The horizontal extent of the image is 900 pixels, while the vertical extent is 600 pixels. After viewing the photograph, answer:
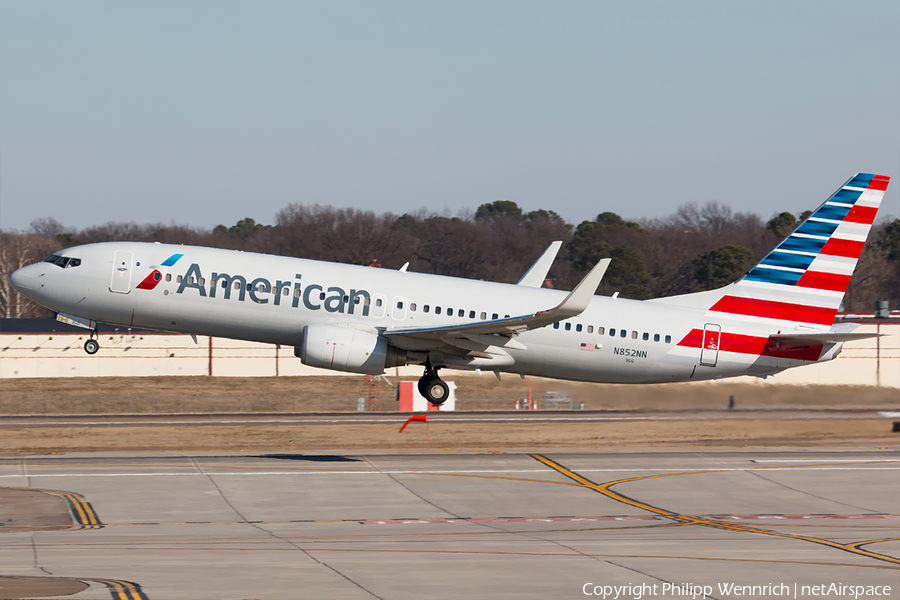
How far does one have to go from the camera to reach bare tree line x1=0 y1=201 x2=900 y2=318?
386 ft

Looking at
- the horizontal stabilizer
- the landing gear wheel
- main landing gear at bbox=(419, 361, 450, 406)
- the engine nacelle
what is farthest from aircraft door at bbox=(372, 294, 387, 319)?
the horizontal stabilizer

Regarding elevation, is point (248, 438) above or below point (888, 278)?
below

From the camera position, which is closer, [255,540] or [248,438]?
[255,540]

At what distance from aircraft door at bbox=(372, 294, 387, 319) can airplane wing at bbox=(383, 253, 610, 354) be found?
0.59 meters

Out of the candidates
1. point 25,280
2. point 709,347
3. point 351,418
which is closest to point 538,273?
point 709,347

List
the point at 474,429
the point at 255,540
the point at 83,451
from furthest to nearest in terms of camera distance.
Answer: the point at 474,429 < the point at 83,451 < the point at 255,540

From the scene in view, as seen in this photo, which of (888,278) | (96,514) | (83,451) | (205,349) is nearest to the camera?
(96,514)

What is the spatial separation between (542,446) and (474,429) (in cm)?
610

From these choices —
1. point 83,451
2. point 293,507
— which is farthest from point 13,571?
point 83,451

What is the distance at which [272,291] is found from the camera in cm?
3375

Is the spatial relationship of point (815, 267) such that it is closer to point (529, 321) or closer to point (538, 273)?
point (538, 273)

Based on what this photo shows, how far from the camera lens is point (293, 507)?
2786 centimetres

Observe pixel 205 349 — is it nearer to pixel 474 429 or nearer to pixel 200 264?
pixel 474 429

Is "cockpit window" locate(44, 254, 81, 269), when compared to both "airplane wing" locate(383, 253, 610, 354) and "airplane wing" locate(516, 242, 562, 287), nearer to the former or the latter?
"airplane wing" locate(383, 253, 610, 354)
